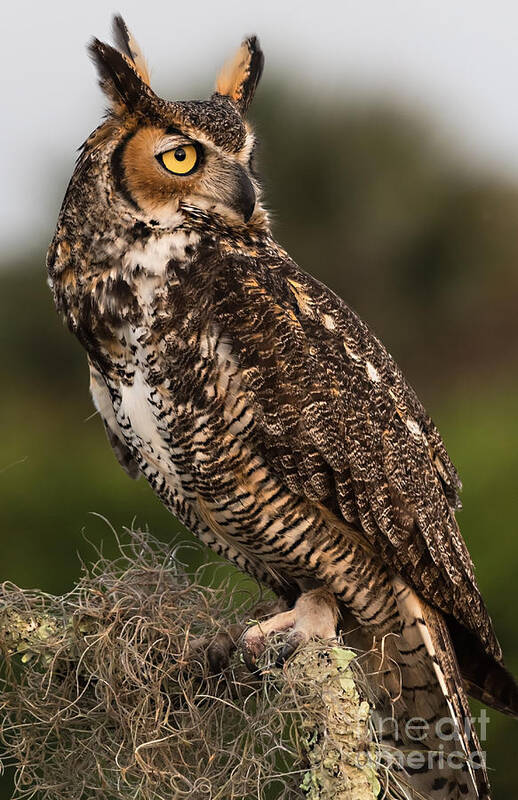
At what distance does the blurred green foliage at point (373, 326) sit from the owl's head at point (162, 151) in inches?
60.4

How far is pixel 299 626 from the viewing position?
2076 mm

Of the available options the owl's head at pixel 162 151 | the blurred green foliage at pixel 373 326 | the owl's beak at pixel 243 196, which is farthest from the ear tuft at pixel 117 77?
the blurred green foliage at pixel 373 326

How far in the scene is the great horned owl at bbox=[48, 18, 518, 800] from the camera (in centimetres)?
198

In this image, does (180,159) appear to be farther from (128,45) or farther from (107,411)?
(107,411)

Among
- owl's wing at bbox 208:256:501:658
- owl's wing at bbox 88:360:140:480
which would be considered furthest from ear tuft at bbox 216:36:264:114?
owl's wing at bbox 88:360:140:480

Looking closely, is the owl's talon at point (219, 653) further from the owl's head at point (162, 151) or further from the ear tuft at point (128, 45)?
the ear tuft at point (128, 45)

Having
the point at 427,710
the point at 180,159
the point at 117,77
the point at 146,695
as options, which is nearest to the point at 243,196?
the point at 180,159

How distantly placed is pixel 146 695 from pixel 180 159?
1.09 m

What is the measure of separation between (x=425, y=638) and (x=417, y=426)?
48 cm

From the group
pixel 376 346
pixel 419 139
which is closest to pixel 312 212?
pixel 419 139

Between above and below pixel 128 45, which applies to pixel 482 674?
below

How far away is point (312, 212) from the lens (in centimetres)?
715

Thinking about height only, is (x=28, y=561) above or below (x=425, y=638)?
below

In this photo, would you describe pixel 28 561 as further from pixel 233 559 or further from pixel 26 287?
pixel 26 287
